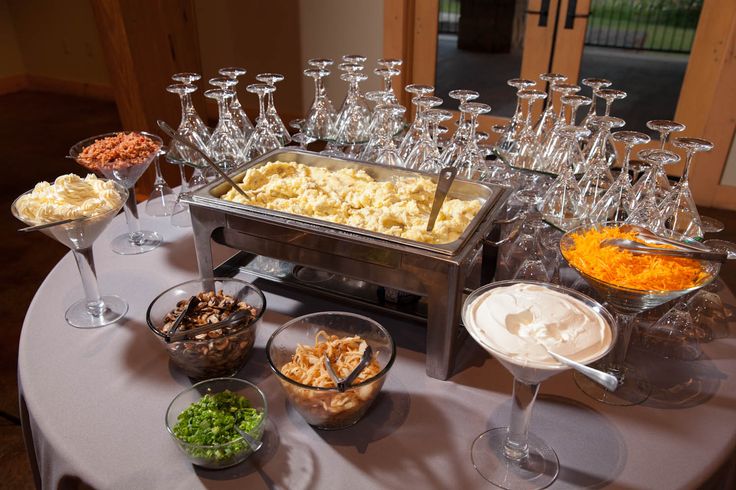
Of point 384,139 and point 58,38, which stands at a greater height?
point 384,139

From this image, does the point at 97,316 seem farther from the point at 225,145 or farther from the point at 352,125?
the point at 352,125

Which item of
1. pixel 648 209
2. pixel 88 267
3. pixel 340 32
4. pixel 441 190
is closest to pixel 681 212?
pixel 648 209

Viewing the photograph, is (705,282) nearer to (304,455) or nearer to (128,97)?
(304,455)

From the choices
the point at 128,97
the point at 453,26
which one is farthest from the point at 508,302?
the point at 453,26

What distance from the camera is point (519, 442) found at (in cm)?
92

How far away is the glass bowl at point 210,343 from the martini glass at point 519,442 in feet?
1.35

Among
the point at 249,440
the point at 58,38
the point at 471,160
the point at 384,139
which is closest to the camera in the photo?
the point at 249,440

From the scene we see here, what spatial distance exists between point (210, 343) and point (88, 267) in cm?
41

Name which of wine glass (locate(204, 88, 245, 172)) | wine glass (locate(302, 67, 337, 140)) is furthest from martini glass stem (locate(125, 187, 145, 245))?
wine glass (locate(302, 67, 337, 140))

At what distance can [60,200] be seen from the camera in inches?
44.7

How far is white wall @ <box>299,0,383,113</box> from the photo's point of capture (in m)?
3.74

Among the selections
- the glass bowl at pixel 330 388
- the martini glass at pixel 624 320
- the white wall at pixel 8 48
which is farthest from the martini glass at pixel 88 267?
the white wall at pixel 8 48

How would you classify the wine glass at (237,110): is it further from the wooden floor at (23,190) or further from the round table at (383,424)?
the wooden floor at (23,190)

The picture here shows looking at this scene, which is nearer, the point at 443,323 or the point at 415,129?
the point at 443,323
